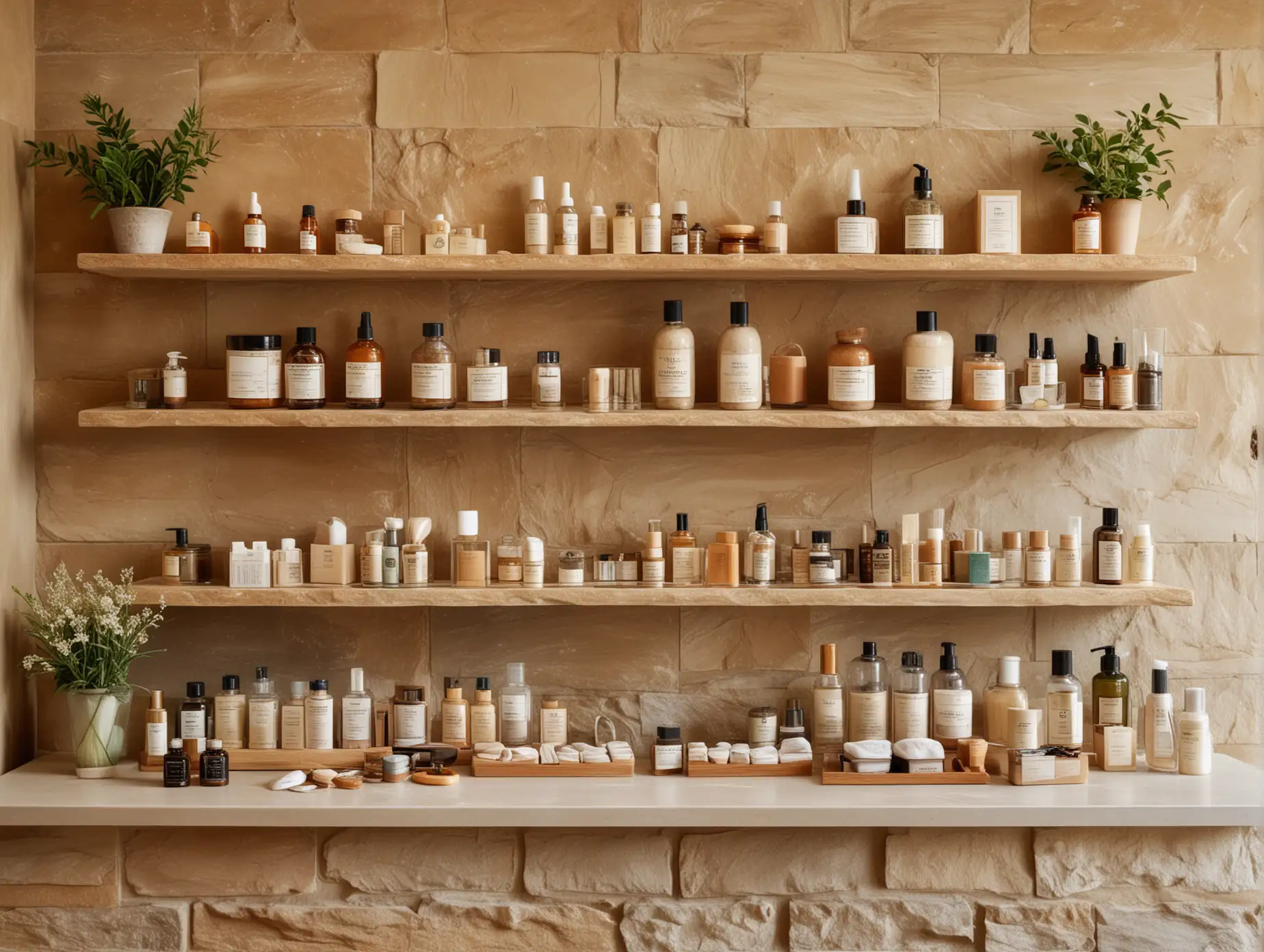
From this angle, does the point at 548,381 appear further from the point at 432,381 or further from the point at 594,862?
the point at 594,862

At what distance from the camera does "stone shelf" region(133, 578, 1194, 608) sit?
91.4 inches

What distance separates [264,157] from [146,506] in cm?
75

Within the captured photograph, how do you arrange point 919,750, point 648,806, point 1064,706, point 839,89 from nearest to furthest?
point 648,806, point 919,750, point 1064,706, point 839,89

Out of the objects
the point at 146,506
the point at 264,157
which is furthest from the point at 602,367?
the point at 146,506

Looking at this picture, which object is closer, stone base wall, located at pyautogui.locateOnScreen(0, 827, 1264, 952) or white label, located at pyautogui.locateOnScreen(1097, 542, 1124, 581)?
stone base wall, located at pyautogui.locateOnScreen(0, 827, 1264, 952)

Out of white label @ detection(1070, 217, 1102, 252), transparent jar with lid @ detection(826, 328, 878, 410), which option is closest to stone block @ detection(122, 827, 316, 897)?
transparent jar with lid @ detection(826, 328, 878, 410)

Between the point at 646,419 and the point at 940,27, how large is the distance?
3.30 feet

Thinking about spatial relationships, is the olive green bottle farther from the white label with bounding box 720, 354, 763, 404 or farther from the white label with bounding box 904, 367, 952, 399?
the white label with bounding box 720, 354, 763, 404

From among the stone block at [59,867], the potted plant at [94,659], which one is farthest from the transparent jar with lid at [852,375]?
the stone block at [59,867]

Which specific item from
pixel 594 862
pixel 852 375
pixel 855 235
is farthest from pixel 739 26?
pixel 594 862

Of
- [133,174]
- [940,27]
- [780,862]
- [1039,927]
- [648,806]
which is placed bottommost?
[1039,927]

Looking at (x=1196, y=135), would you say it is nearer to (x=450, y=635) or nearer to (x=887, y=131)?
(x=887, y=131)

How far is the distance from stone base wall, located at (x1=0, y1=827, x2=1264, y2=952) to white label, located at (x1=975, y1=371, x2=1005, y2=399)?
0.80m

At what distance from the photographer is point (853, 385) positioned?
2352 mm
